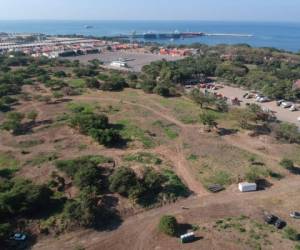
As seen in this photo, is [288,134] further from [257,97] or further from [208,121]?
[257,97]

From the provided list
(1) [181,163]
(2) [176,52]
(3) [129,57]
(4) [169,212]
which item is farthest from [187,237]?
(2) [176,52]

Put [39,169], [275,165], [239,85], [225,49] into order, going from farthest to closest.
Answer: [225,49] < [239,85] < [275,165] < [39,169]

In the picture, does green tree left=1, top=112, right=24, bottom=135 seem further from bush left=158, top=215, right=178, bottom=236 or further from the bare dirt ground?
bush left=158, top=215, right=178, bottom=236

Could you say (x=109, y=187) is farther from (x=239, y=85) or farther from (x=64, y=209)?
(x=239, y=85)

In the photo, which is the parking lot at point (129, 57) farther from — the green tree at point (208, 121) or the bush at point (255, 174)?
the bush at point (255, 174)

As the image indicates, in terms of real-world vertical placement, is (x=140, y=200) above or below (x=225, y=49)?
below

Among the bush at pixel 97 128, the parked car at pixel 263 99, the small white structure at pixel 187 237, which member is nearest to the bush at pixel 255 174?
the small white structure at pixel 187 237

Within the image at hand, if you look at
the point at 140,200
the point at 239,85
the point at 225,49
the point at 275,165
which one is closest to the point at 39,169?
the point at 140,200

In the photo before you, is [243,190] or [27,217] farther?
[243,190]
